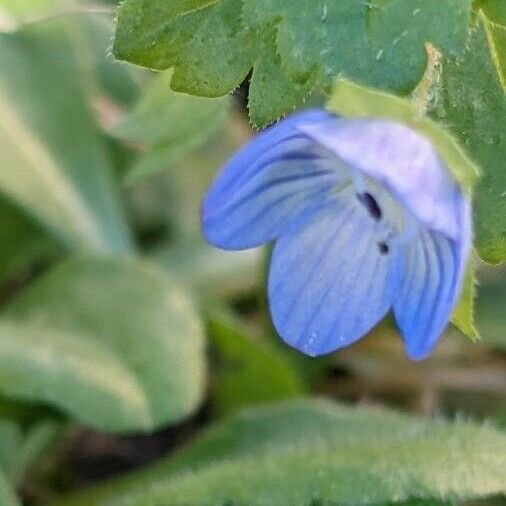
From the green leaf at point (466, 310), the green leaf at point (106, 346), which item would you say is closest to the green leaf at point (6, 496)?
the green leaf at point (106, 346)

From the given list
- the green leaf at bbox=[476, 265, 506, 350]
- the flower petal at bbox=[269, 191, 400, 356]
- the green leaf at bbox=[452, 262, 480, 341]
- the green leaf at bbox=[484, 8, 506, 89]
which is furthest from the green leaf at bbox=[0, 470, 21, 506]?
the green leaf at bbox=[476, 265, 506, 350]

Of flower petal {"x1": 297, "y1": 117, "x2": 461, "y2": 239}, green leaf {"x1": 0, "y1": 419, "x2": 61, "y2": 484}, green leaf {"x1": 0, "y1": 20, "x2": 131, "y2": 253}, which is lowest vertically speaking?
green leaf {"x1": 0, "y1": 419, "x2": 61, "y2": 484}

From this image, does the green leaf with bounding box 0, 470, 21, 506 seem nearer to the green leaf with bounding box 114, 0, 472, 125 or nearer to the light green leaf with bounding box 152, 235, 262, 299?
the green leaf with bounding box 114, 0, 472, 125

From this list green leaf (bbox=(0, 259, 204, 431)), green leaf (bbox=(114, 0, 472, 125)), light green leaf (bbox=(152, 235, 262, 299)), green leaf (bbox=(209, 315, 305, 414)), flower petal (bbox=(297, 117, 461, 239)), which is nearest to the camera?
flower petal (bbox=(297, 117, 461, 239))

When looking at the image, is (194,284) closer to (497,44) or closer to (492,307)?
(492,307)

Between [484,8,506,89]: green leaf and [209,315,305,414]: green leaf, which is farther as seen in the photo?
[209,315,305,414]: green leaf

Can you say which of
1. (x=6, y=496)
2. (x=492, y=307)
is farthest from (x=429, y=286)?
(x=492, y=307)

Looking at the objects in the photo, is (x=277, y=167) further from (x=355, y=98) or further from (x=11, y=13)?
(x=11, y=13)

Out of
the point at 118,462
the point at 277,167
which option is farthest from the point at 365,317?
the point at 118,462
